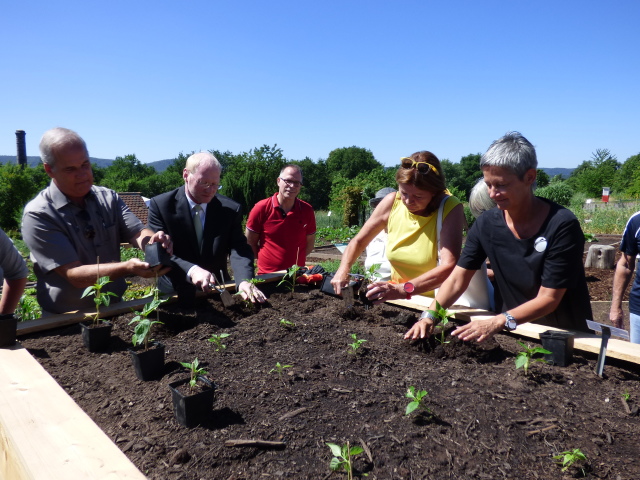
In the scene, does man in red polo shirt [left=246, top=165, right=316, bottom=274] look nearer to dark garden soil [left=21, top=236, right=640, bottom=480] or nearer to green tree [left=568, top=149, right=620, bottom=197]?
dark garden soil [left=21, top=236, right=640, bottom=480]

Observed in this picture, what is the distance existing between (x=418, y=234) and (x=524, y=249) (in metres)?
0.81

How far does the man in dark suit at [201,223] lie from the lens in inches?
120

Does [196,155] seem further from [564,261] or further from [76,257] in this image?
[564,261]

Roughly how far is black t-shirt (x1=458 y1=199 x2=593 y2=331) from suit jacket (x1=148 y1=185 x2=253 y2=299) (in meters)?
1.58

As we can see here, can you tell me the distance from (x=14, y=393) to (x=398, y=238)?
2153mm

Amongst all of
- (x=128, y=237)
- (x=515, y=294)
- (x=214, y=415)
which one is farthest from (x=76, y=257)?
(x=515, y=294)

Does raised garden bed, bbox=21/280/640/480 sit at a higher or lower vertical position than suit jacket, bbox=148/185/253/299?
lower

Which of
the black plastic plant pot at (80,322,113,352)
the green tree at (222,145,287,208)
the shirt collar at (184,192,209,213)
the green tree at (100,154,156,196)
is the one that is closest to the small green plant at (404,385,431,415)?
the black plastic plant pot at (80,322,113,352)

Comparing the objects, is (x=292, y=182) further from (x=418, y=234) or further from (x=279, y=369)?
(x=279, y=369)

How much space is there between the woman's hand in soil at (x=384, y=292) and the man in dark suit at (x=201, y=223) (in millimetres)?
909

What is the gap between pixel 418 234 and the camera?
2.80 metres

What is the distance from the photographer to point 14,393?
160cm

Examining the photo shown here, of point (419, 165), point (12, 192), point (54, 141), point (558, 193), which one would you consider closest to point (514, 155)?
point (419, 165)

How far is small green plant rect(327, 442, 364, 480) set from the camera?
1.19m
